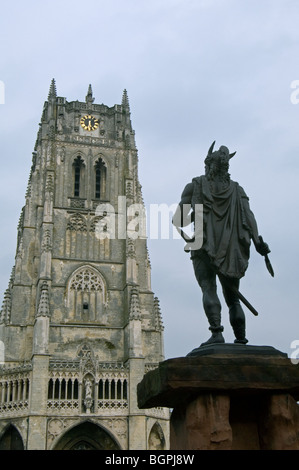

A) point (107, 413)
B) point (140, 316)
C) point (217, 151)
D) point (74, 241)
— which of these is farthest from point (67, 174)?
point (217, 151)

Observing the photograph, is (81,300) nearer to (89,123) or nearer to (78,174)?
(78,174)

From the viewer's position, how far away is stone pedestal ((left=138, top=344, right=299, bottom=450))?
15.1 feet

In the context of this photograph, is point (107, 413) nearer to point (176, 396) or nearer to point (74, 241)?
point (74, 241)

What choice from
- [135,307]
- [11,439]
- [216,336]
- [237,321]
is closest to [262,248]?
[237,321]

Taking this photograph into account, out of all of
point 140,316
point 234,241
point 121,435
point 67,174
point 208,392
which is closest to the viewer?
point 208,392

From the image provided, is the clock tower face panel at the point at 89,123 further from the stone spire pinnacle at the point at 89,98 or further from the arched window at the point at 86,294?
the arched window at the point at 86,294

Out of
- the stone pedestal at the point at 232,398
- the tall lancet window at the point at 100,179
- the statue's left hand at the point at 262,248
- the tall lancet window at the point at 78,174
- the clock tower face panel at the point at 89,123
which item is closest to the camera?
the stone pedestal at the point at 232,398

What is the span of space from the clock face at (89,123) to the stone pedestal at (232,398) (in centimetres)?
4100

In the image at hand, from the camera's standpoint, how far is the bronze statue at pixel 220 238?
564 cm

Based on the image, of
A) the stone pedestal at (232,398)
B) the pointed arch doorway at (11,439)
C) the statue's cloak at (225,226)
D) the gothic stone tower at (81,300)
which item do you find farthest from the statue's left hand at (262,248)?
the pointed arch doorway at (11,439)

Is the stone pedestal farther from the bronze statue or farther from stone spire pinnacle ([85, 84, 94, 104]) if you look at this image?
stone spire pinnacle ([85, 84, 94, 104])

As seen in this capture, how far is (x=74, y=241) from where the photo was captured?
38.8 metres

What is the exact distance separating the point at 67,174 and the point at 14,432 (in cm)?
1962

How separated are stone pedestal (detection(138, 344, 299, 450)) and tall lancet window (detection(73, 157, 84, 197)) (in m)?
37.4
